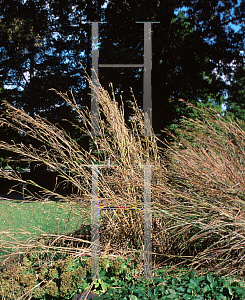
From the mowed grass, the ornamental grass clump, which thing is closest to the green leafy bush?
the ornamental grass clump

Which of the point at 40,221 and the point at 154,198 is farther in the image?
the point at 40,221

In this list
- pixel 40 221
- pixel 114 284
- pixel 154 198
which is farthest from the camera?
pixel 40 221

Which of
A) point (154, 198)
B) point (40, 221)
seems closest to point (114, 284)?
point (154, 198)

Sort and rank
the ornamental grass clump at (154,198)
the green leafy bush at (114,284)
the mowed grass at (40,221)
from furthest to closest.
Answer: the mowed grass at (40,221) < the ornamental grass clump at (154,198) < the green leafy bush at (114,284)

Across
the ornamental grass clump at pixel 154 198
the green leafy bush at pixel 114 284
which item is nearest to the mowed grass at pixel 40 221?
the ornamental grass clump at pixel 154 198

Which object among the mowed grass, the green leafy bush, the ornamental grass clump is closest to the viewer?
the green leafy bush

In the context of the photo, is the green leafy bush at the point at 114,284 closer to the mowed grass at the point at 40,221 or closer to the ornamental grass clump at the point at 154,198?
the ornamental grass clump at the point at 154,198

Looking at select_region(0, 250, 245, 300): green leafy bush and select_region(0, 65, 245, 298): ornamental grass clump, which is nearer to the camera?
select_region(0, 250, 245, 300): green leafy bush

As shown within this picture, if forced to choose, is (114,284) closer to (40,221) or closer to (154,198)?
(154,198)

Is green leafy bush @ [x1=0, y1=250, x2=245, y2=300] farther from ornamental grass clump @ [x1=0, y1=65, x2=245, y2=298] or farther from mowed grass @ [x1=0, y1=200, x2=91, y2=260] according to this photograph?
mowed grass @ [x1=0, y1=200, x2=91, y2=260]

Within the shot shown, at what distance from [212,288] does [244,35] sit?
32.8ft

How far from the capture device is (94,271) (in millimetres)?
2109

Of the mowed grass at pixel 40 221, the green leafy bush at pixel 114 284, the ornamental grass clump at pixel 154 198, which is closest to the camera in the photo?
the green leafy bush at pixel 114 284

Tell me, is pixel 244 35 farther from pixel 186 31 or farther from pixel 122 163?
pixel 122 163
